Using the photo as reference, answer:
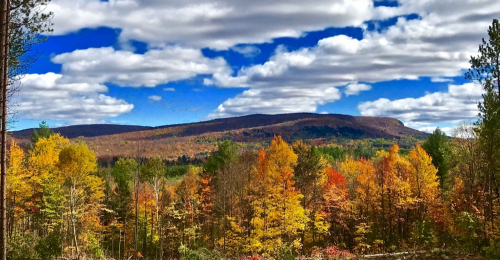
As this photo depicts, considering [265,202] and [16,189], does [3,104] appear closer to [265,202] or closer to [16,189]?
[16,189]

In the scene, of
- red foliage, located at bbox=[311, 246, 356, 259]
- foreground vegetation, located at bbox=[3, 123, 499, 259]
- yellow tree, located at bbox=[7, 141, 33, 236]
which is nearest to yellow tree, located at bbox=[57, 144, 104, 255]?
foreground vegetation, located at bbox=[3, 123, 499, 259]

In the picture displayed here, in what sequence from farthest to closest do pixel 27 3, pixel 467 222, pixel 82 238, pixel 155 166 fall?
pixel 155 166
pixel 82 238
pixel 467 222
pixel 27 3

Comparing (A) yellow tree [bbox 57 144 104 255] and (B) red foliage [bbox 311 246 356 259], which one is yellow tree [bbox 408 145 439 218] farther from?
(A) yellow tree [bbox 57 144 104 255]

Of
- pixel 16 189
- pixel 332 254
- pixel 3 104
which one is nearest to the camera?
pixel 3 104

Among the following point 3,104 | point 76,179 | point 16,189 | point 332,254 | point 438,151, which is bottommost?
point 332,254

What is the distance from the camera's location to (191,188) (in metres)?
50.3

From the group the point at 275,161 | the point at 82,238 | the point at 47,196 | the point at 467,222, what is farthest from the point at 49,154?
the point at 467,222

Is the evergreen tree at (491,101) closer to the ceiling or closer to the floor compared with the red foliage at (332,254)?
closer to the ceiling

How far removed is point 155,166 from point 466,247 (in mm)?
34358

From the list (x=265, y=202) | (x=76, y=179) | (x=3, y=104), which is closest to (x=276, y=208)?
(x=265, y=202)

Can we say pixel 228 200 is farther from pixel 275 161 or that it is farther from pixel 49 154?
pixel 49 154

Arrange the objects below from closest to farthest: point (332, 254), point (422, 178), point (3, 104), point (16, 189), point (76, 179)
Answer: point (3, 104) → point (332, 254) → point (16, 189) → point (76, 179) → point (422, 178)

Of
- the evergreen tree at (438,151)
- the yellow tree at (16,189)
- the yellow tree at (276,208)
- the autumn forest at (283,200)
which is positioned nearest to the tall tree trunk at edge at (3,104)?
the autumn forest at (283,200)

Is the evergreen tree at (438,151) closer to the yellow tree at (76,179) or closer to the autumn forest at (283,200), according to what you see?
the autumn forest at (283,200)
